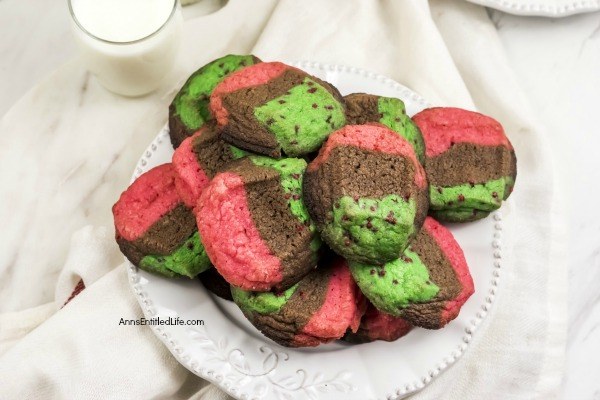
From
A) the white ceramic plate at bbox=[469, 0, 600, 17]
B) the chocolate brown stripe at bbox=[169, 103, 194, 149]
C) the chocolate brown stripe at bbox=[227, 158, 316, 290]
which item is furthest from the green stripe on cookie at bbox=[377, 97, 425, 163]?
the white ceramic plate at bbox=[469, 0, 600, 17]

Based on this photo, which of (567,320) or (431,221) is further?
(567,320)

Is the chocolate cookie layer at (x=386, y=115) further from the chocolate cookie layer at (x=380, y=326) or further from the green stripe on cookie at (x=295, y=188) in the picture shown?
the chocolate cookie layer at (x=380, y=326)

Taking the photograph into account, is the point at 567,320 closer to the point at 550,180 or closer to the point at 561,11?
the point at 550,180

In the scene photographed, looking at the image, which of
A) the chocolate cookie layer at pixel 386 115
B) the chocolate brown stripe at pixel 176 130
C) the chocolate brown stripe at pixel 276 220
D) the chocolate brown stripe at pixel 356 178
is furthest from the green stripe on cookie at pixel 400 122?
the chocolate brown stripe at pixel 176 130

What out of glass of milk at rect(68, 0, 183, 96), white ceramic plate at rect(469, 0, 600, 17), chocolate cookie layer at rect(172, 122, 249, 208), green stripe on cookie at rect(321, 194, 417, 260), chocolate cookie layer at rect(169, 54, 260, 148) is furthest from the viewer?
white ceramic plate at rect(469, 0, 600, 17)

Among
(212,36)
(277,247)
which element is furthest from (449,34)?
(277,247)

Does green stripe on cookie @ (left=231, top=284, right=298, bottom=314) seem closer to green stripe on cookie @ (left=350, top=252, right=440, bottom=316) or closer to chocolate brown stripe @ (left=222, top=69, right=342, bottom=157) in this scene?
green stripe on cookie @ (left=350, top=252, right=440, bottom=316)
